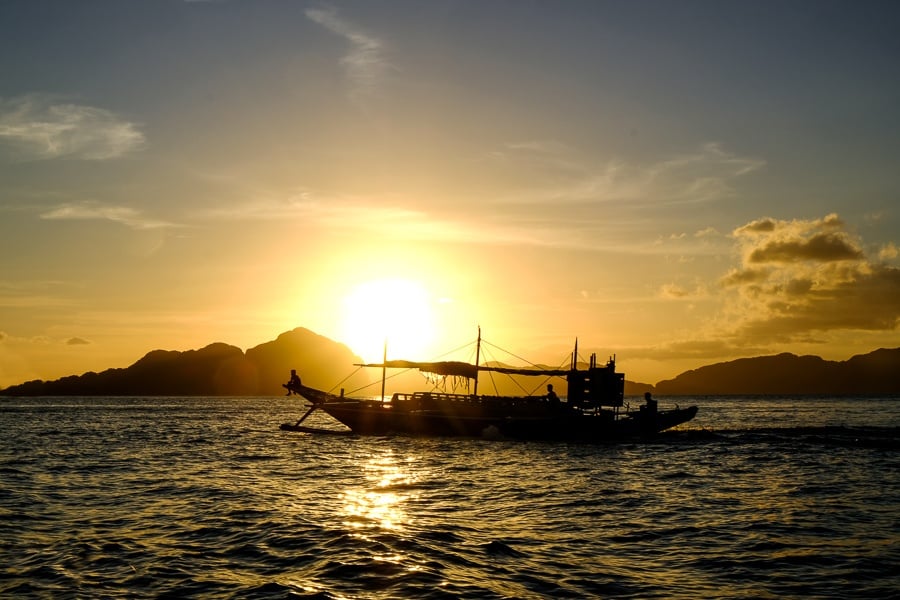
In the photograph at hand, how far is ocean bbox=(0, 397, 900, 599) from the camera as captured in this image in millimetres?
15586

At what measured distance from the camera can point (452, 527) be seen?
2172cm

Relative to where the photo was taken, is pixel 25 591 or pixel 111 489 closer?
pixel 25 591

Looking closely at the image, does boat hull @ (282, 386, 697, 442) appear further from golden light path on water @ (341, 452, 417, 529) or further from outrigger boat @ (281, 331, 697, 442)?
golden light path on water @ (341, 452, 417, 529)

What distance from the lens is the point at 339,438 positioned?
6072 cm

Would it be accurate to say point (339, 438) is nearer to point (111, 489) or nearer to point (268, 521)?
point (111, 489)

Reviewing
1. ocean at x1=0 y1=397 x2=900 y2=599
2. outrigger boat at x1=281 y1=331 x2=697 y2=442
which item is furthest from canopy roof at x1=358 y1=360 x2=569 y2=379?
ocean at x1=0 y1=397 x2=900 y2=599

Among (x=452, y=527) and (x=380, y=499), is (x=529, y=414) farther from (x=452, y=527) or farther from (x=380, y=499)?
(x=452, y=527)

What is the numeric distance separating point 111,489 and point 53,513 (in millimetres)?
5988

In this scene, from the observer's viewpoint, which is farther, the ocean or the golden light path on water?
the golden light path on water

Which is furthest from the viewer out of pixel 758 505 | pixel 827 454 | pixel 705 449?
pixel 705 449

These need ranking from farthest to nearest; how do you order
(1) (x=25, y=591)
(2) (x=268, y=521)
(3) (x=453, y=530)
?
(2) (x=268, y=521), (3) (x=453, y=530), (1) (x=25, y=591)

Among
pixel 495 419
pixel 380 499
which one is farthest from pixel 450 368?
pixel 380 499

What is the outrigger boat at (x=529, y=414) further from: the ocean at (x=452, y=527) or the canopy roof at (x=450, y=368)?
the ocean at (x=452, y=527)

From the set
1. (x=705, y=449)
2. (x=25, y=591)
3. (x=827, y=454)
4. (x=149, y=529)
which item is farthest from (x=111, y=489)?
A: (x=827, y=454)
